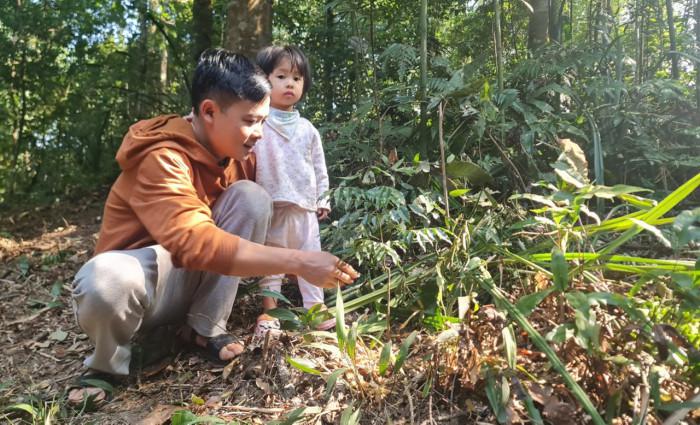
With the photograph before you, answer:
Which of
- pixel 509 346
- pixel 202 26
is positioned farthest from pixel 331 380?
pixel 202 26

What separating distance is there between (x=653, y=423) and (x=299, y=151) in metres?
1.50

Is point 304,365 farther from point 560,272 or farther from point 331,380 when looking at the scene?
point 560,272

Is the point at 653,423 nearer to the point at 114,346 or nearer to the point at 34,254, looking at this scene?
the point at 114,346

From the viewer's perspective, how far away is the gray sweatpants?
1.54 metres

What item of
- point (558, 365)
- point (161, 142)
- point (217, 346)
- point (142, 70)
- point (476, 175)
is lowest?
point (217, 346)

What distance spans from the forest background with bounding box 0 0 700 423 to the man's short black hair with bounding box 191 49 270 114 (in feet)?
1.58

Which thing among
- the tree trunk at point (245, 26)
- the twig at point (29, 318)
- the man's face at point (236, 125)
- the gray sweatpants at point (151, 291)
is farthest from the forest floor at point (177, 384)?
the tree trunk at point (245, 26)

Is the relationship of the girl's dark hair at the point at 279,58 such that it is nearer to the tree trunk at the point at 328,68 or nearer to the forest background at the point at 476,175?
the forest background at the point at 476,175

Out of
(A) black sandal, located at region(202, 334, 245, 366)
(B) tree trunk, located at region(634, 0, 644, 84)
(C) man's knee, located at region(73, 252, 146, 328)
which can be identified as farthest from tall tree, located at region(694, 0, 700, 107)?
(C) man's knee, located at region(73, 252, 146, 328)

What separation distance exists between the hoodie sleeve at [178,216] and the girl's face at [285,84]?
63 cm

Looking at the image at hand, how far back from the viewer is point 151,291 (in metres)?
1.65

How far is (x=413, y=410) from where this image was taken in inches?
52.6

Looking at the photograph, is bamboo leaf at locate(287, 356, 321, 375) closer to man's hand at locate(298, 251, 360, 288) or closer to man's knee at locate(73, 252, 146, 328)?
man's hand at locate(298, 251, 360, 288)

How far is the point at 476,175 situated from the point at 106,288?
4.22 feet
